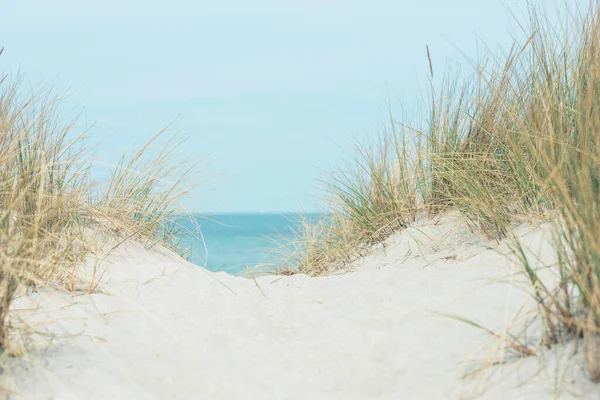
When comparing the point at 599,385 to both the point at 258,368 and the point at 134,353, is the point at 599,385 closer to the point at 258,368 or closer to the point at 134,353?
the point at 258,368

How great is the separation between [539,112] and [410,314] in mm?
1096

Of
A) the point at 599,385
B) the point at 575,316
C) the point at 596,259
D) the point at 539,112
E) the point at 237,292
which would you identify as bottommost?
the point at 237,292

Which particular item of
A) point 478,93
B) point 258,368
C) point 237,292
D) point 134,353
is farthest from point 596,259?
point 478,93

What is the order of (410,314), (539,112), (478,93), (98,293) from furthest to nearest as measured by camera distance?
(478,93)
(539,112)
(98,293)
(410,314)

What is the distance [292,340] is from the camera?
2082 mm

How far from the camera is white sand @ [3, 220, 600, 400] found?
1.52m

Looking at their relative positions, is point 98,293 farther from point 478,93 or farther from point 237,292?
point 478,93

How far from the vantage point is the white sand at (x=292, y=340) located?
152cm

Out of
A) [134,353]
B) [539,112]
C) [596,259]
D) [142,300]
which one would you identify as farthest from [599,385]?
[142,300]

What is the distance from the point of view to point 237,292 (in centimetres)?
263

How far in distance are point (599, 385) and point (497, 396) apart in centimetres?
22

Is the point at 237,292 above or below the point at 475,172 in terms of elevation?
below

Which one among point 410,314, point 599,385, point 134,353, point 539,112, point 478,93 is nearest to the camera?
point 599,385

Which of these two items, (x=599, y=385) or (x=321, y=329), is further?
(x=321, y=329)
